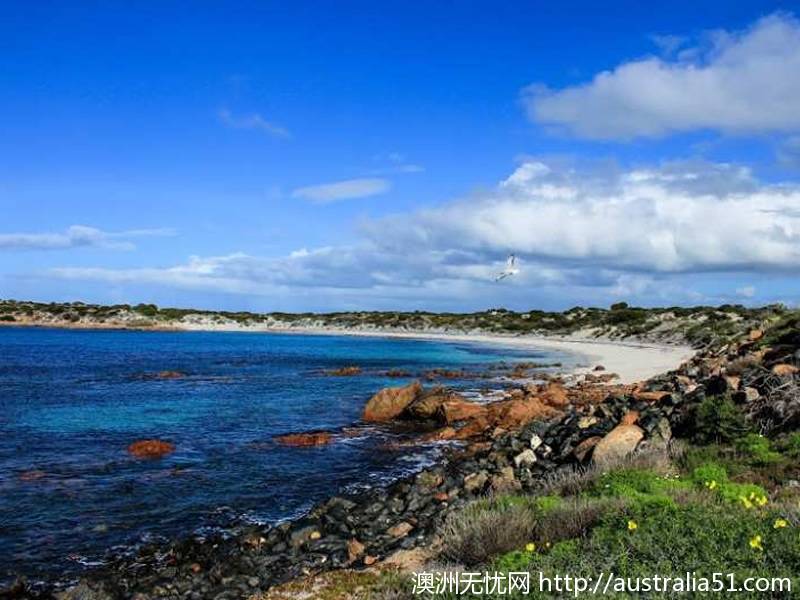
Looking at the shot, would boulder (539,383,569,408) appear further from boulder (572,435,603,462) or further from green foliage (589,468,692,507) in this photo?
green foliage (589,468,692,507)

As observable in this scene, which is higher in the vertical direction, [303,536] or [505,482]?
[505,482]

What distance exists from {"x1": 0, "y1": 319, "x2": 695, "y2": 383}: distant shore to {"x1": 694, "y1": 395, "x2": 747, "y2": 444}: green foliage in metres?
23.9

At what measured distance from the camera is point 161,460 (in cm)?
2009

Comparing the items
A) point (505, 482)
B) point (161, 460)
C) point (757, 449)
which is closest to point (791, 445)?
point (757, 449)

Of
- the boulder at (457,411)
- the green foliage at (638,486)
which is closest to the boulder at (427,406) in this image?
the boulder at (457,411)

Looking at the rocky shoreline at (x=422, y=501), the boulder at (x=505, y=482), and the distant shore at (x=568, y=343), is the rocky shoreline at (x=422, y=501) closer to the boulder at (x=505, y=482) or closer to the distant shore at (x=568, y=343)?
the boulder at (x=505, y=482)

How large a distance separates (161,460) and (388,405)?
1087cm

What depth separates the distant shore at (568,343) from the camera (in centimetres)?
4706

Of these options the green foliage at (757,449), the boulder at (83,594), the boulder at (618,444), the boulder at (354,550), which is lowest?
the boulder at (83,594)

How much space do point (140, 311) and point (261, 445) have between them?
133 m

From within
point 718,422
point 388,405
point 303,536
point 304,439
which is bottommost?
point 304,439

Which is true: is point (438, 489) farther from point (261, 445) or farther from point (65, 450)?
point (65, 450)

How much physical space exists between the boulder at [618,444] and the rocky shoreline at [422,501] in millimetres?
28

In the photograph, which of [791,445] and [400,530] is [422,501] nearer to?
[400,530]
